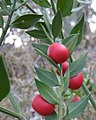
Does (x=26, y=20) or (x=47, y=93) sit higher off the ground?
(x=26, y=20)

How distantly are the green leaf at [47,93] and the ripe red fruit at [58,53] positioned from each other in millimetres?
48

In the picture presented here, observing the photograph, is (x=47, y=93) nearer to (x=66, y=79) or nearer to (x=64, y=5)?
(x=66, y=79)

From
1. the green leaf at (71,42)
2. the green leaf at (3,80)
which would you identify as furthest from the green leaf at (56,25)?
the green leaf at (3,80)

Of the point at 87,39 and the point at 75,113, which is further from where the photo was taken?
the point at 87,39

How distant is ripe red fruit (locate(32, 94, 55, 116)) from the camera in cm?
58

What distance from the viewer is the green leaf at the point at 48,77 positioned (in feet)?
2.03

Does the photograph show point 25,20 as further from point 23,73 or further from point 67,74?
point 23,73

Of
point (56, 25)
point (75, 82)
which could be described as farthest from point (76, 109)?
point (56, 25)

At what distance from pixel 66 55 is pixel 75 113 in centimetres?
11

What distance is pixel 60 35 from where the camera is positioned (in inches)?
27.1

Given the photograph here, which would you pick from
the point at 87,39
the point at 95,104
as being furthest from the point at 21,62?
the point at 95,104

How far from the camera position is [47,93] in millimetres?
600

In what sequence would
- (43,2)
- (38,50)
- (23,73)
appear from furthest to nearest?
(23,73) → (43,2) → (38,50)

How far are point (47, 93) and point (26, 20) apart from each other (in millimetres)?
130
